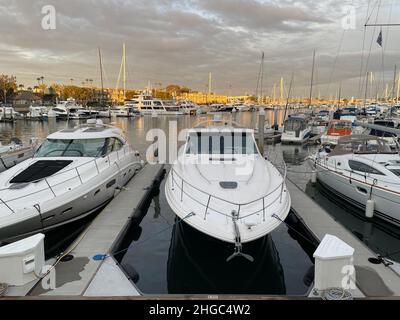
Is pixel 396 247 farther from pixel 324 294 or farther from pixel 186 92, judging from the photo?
pixel 186 92

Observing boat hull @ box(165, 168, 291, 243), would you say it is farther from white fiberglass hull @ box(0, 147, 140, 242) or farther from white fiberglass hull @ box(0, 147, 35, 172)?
white fiberglass hull @ box(0, 147, 35, 172)

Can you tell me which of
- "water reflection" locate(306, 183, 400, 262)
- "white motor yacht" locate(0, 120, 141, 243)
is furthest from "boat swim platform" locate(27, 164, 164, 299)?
"water reflection" locate(306, 183, 400, 262)

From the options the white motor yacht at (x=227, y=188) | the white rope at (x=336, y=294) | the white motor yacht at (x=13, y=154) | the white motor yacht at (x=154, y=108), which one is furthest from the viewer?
the white motor yacht at (x=154, y=108)

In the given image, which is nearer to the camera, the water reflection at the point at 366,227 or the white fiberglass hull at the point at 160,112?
the water reflection at the point at 366,227

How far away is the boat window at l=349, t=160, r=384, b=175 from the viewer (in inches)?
413

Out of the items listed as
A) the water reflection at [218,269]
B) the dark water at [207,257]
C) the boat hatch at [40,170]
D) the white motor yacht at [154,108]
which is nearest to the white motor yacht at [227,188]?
the water reflection at [218,269]

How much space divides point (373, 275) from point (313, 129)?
96.2 feet

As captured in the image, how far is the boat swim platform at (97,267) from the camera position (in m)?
5.17

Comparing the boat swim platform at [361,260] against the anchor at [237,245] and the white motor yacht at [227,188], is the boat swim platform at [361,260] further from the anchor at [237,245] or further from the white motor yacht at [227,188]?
the anchor at [237,245]

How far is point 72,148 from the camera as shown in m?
10.7

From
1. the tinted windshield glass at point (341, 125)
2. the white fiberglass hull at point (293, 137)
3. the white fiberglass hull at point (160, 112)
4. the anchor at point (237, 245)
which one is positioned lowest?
the white fiberglass hull at point (160, 112)

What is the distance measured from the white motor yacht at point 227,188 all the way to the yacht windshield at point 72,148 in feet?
10.4

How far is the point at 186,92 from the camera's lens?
7234 inches
